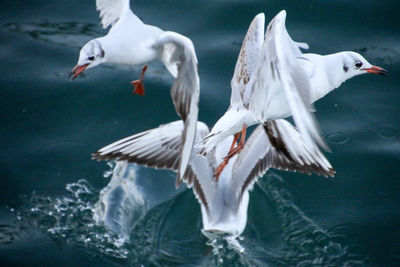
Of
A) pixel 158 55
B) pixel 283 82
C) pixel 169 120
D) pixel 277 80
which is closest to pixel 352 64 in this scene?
pixel 277 80

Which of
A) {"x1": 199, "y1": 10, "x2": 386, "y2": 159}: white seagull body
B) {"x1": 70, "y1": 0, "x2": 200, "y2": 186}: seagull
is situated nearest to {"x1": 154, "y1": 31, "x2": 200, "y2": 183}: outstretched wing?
{"x1": 70, "y1": 0, "x2": 200, "y2": 186}: seagull

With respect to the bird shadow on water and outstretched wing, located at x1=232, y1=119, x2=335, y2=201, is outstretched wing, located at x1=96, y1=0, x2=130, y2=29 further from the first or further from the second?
outstretched wing, located at x1=232, y1=119, x2=335, y2=201

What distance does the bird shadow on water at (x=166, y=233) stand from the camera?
5016mm

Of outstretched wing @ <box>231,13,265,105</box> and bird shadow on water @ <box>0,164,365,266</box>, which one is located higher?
outstretched wing @ <box>231,13,265,105</box>

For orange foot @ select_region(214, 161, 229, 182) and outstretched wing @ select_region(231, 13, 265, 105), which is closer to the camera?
outstretched wing @ select_region(231, 13, 265, 105)

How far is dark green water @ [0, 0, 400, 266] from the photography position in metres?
5.11

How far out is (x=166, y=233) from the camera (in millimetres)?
5289

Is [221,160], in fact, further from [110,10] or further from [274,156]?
[110,10]

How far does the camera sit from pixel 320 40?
7.33 metres

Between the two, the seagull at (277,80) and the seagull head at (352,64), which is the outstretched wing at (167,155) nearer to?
the seagull at (277,80)

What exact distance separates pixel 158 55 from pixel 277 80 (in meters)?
0.98

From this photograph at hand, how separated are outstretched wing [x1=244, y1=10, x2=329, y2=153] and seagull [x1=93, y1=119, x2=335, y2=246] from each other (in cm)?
78

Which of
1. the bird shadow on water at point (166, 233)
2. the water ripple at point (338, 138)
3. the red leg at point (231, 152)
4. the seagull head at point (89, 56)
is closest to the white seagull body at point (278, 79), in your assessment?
the red leg at point (231, 152)

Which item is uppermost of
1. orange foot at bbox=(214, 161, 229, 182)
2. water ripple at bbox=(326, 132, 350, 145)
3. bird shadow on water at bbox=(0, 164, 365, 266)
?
water ripple at bbox=(326, 132, 350, 145)
